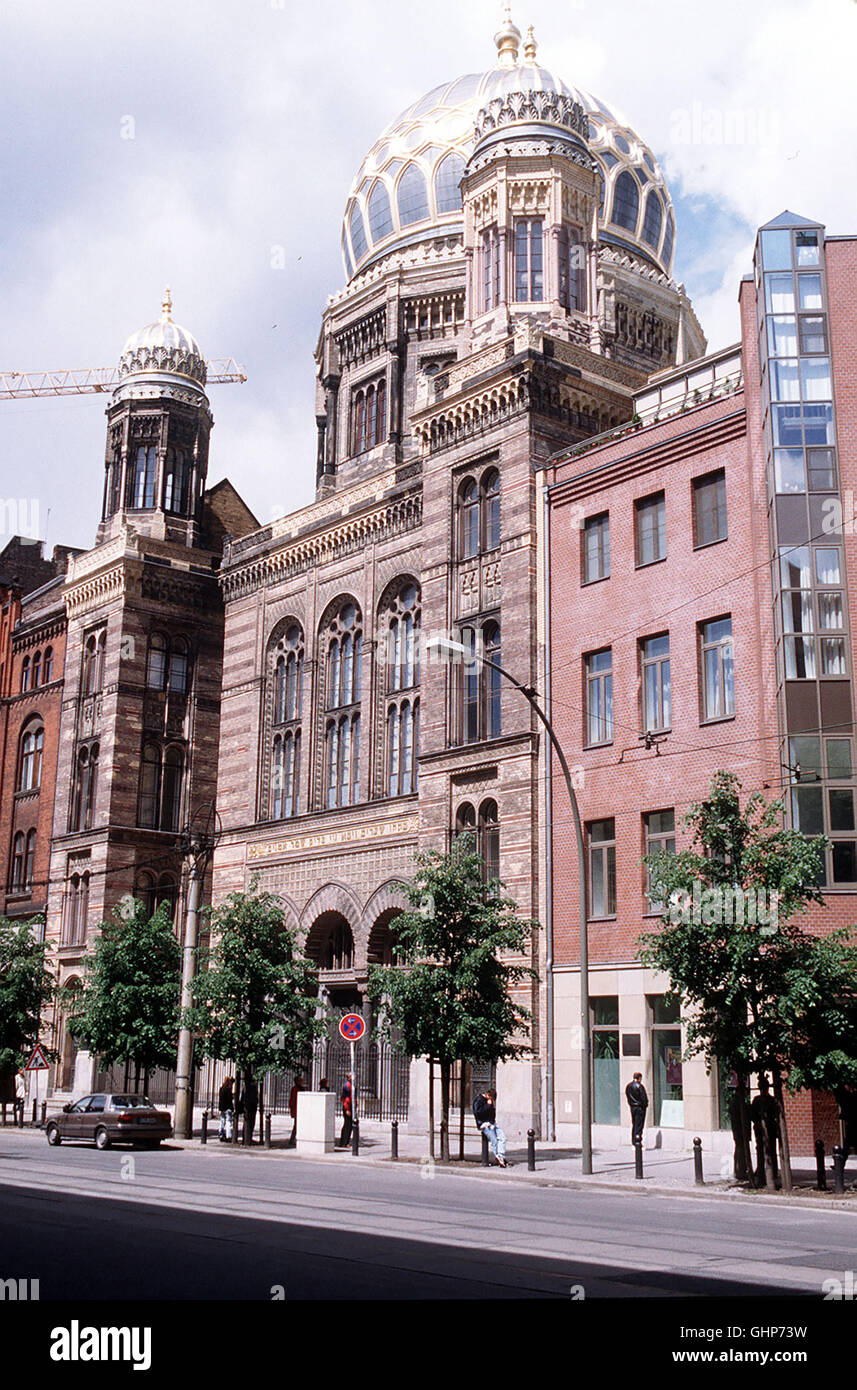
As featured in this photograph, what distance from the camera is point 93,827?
175 ft

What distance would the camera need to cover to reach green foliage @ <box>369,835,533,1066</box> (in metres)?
29.1

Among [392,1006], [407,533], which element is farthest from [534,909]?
[407,533]

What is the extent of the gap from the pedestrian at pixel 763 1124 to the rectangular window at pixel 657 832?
856cm

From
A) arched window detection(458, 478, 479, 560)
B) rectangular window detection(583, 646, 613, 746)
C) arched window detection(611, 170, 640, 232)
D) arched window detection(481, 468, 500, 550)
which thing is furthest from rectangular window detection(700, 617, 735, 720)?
arched window detection(611, 170, 640, 232)

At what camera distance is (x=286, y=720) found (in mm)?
49500

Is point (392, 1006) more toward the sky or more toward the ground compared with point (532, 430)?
more toward the ground

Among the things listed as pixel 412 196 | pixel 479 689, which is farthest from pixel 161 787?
pixel 412 196

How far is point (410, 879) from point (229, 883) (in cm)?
1116

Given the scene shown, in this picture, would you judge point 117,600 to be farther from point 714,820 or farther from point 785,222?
point 714,820

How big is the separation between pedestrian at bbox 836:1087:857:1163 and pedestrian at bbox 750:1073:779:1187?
1.13 metres

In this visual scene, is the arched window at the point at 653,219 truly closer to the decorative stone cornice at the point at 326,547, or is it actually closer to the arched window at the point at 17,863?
the decorative stone cornice at the point at 326,547

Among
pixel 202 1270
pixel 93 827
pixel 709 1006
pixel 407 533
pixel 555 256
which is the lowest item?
pixel 202 1270

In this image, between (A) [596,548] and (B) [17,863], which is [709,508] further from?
(B) [17,863]

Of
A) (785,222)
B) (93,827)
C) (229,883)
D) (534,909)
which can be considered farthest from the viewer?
(93,827)
